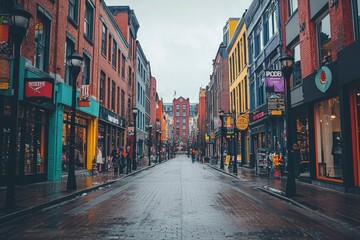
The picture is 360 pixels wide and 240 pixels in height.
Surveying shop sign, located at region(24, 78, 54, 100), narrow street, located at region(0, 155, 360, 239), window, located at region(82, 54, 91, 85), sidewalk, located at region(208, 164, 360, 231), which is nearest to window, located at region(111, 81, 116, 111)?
window, located at region(82, 54, 91, 85)

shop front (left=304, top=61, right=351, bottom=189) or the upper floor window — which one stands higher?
the upper floor window

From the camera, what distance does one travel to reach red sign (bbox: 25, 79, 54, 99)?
15.0 m

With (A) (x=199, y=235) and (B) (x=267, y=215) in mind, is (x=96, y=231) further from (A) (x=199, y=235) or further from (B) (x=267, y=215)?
(B) (x=267, y=215)

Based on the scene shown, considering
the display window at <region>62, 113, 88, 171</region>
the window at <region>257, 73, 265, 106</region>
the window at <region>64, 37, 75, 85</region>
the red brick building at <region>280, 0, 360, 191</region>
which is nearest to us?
the red brick building at <region>280, 0, 360, 191</region>

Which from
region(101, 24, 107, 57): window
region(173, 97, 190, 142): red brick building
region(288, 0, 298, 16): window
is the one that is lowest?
region(288, 0, 298, 16): window

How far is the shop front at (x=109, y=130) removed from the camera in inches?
1158

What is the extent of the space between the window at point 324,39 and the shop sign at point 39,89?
1227cm

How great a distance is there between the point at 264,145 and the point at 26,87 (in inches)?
788

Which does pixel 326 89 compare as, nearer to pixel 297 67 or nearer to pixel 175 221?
pixel 297 67

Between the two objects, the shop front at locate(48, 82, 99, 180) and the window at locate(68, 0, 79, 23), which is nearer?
the shop front at locate(48, 82, 99, 180)

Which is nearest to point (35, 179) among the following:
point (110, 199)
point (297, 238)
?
point (110, 199)

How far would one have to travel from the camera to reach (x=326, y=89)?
15.0 meters

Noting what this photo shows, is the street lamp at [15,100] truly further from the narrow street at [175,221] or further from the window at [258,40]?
the window at [258,40]

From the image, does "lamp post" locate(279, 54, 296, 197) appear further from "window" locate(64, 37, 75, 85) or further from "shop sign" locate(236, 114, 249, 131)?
"shop sign" locate(236, 114, 249, 131)
